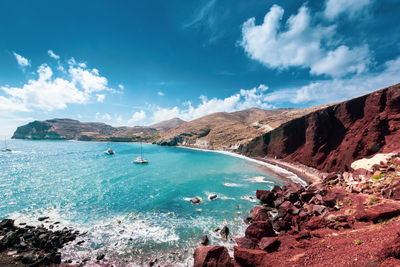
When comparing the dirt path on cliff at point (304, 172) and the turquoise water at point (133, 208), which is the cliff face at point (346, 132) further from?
the turquoise water at point (133, 208)

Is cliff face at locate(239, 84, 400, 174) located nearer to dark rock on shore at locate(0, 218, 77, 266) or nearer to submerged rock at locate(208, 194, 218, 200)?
submerged rock at locate(208, 194, 218, 200)

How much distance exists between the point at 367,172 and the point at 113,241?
39.2 m

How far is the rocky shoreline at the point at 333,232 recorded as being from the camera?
10.1m

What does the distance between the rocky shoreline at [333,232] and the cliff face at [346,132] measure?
13.9 m

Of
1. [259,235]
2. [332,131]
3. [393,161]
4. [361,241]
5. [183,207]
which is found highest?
[332,131]

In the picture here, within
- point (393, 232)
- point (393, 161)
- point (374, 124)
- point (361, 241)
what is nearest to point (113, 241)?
point (361, 241)

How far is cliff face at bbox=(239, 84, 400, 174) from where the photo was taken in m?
36.8

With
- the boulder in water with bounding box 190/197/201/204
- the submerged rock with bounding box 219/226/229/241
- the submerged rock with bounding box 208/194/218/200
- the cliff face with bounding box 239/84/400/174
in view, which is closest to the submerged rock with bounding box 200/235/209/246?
the submerged rock with bounding box 219/226/229/241

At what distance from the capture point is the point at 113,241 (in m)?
18.7

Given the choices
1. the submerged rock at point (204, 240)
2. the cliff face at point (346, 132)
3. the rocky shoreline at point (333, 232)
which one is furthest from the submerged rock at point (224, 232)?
the cliff face at point (346, 132)

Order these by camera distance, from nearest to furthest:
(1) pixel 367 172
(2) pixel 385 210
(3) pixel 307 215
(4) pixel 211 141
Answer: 1. (2) pixel 385 210
2. (3) pixel 307 215
3. (1) pixel 367 172
4. (4) pixel 211 141

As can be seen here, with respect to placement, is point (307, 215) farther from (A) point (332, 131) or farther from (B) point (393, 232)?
(A) point (332, 131)

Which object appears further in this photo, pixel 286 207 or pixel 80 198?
pixel 80 198

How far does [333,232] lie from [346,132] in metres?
43.4
